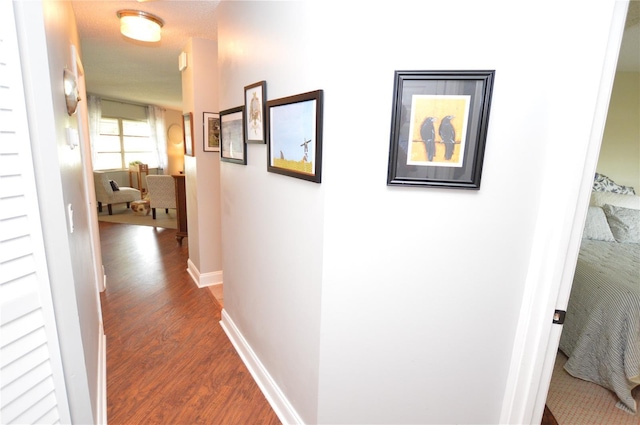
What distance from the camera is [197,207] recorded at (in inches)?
128

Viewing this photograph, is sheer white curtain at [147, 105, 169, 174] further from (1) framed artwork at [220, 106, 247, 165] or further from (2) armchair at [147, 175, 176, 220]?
(1) framed artwork at [220, 106, 247, 165]

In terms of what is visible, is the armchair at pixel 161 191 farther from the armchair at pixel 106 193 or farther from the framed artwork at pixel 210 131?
the framed artwork at pixel 210 131

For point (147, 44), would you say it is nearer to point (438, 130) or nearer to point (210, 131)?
point (210, 131)

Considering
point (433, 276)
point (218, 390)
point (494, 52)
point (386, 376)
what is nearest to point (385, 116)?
point (494, 52)

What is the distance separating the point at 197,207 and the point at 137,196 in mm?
4496

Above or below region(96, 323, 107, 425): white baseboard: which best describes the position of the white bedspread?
above

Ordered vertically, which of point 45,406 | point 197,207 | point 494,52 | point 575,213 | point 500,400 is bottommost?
point 500,400

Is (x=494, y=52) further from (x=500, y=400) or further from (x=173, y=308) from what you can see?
(x=173, y=308)

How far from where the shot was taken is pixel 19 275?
0.94 meters

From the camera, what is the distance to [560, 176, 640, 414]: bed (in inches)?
74.7

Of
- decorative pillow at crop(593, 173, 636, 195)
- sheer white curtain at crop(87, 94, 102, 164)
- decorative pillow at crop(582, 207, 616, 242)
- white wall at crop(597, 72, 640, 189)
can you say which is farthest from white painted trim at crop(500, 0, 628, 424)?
sheer white curtain at crop(87, 94, 102, 164)

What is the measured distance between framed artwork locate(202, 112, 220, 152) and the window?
534 cm

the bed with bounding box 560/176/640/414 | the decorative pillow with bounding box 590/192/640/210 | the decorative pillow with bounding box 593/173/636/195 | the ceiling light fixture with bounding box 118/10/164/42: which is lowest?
the bed with bounding box 560/176/640/414

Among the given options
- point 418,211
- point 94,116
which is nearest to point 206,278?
point 418,211
